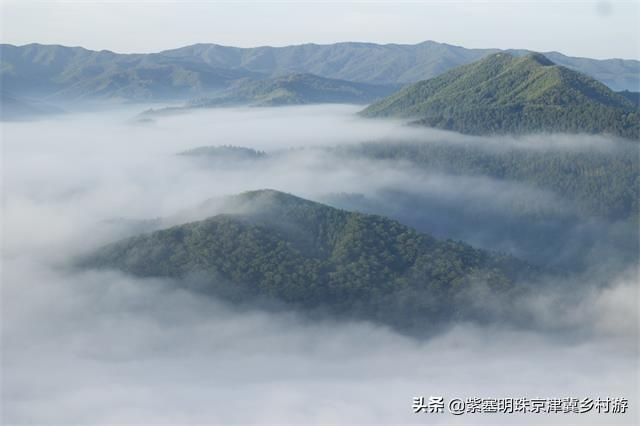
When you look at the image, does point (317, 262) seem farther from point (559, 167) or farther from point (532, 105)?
point (532, 105)

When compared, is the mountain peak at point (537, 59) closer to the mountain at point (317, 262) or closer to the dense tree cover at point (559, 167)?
the dense tree cover at point (559, 167)

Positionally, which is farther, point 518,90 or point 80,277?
point 518,90

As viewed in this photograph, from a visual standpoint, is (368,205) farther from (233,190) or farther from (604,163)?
(604,163)

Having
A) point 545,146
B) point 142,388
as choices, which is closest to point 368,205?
point 545,146

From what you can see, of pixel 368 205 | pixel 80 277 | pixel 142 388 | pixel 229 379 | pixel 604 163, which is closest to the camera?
pixel 142 388

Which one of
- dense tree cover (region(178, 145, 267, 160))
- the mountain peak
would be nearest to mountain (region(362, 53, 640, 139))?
the mountain peak

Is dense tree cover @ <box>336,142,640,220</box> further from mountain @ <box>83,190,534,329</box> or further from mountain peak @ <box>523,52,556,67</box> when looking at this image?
mountain @ <box>83,190,534,329</box>

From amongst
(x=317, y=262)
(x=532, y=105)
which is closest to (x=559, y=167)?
(x=532, y=105)
